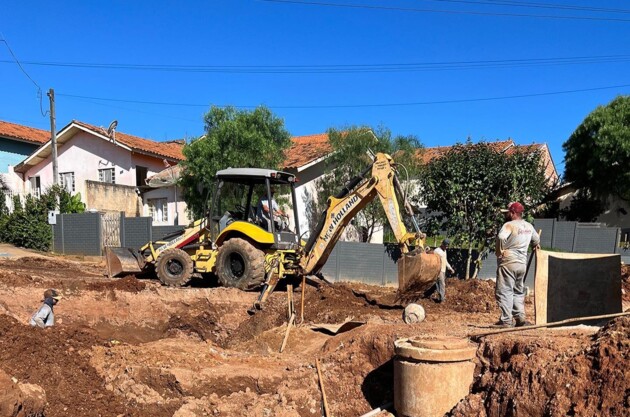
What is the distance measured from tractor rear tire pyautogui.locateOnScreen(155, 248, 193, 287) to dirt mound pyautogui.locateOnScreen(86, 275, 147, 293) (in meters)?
0.55

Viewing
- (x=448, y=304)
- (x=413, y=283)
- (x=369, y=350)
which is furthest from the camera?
(x=448, y=304)

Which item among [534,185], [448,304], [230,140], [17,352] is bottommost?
[448,304]

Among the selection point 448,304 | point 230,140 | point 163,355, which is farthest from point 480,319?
point 230,140

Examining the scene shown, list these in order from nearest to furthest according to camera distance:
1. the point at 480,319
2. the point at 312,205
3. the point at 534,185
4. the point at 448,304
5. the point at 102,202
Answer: the point at 480,319
the point at 448,304
the point at 534,185
the point at 312,205
the point at 102,202

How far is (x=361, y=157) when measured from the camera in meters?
17.5

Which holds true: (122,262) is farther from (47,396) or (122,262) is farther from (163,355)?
(47,396)

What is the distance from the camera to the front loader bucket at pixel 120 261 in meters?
12.0

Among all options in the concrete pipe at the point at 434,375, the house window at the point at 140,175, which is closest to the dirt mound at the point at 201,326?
the concrete pipe at the point at 434,375

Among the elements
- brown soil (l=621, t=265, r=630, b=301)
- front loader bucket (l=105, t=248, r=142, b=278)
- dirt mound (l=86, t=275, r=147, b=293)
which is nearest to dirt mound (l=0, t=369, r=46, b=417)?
dirt mound (l=86, t=275, r=147, b=293)

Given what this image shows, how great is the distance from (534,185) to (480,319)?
17.8ft

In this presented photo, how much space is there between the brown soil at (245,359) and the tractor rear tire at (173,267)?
95cm

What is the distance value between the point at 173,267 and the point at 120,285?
1306 millimetres

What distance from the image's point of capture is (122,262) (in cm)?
1344

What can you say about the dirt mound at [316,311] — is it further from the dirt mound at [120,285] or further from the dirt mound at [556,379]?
the dirt mound at [556,379]
